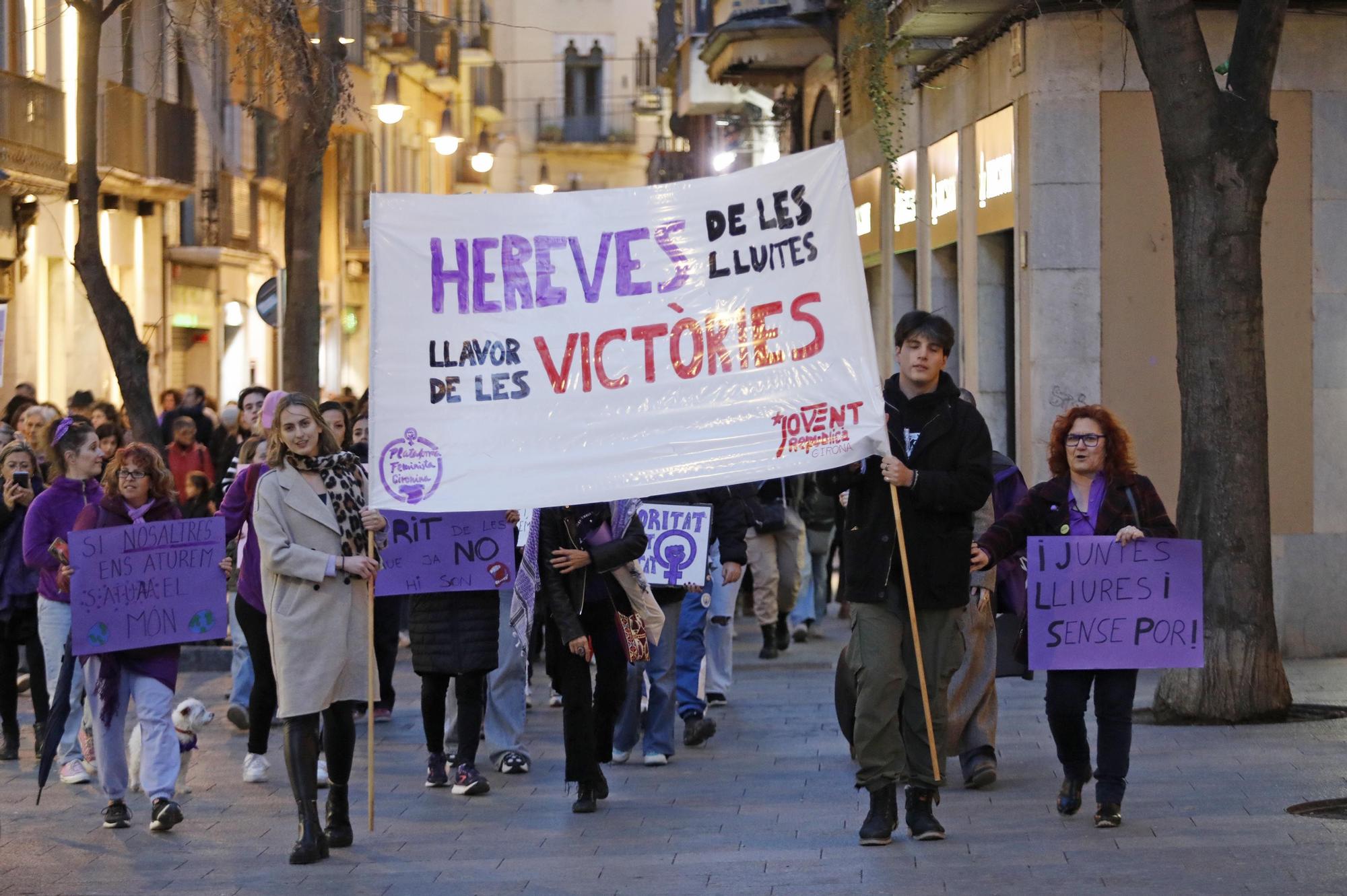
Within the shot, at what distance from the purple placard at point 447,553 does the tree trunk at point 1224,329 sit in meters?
3.67

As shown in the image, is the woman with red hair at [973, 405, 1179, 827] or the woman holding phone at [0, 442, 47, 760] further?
the woman holding phone at [0, 442, 47, 760]

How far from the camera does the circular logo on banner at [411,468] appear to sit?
810 cm

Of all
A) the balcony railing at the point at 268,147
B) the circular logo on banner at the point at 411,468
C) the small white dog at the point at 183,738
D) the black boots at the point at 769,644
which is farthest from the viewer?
the balcony railing at the point at 268,147

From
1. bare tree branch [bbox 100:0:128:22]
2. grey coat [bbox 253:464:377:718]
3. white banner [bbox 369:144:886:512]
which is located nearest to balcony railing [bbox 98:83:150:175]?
bare tree branch [bbox 100:0:128:22]

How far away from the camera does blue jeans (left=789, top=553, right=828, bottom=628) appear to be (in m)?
15.4

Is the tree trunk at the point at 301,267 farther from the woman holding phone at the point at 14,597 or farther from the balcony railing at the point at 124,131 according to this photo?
the balcony railing at the point at 124,131

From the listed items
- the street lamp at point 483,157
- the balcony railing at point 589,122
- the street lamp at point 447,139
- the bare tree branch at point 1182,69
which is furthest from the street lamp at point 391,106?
the balcony railing at point 589,122

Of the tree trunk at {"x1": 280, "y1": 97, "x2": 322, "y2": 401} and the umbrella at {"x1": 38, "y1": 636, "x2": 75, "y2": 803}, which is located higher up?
the tree trunk at {"x1": 280, "y1": 97, "x2": 322, "y2": 401}

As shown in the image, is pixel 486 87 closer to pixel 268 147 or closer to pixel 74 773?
pixel 268 147

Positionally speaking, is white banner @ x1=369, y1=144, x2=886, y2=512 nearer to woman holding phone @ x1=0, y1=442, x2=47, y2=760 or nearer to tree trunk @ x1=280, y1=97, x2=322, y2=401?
woman holding phone @ x1=0, y1=442, x2=47, y2=760

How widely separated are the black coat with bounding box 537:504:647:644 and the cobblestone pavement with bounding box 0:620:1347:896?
872 millimetres

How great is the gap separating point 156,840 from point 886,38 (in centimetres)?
1003

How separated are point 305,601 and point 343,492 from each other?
1.58ft

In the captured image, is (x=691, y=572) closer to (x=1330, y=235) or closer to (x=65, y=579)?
(x=65, y=579)
